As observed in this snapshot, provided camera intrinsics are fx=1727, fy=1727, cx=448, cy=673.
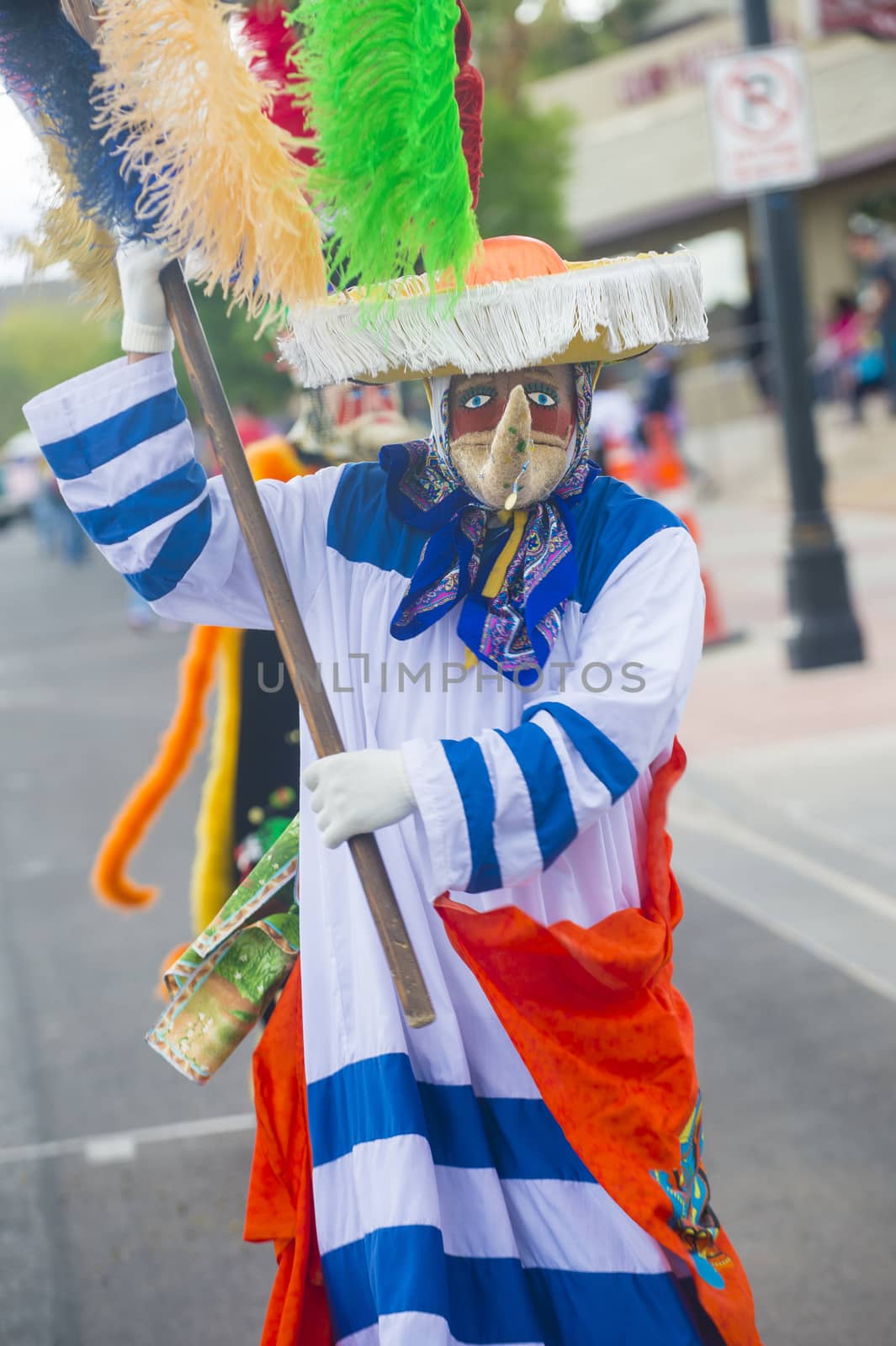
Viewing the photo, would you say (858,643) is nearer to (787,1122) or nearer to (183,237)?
(787,1122)

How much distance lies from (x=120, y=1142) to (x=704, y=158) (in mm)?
29265

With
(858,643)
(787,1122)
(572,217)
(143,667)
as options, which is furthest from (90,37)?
(572,217)

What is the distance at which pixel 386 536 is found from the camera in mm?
2619

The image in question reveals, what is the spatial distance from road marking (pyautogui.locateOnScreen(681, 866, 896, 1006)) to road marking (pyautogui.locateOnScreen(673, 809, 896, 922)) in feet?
0.99

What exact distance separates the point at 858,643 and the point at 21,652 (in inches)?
359

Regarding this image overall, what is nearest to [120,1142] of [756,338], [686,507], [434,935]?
[434,935]

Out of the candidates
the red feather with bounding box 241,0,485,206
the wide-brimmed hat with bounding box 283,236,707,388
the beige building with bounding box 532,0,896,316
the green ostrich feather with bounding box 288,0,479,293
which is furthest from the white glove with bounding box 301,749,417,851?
the beige building with bounding box 532,0,896,316

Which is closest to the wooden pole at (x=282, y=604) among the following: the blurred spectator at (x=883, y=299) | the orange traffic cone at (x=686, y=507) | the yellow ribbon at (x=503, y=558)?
the yellow ribbon at (x=503, y=558)

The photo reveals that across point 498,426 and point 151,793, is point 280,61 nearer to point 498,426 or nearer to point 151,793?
point 498,426

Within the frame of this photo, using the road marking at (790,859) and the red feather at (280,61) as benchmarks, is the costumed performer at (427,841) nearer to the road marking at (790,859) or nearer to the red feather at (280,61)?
the red feather at (280,61)

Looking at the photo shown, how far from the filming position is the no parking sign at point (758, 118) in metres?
8.91

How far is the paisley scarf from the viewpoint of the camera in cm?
246

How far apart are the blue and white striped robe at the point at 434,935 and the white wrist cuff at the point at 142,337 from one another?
4cm

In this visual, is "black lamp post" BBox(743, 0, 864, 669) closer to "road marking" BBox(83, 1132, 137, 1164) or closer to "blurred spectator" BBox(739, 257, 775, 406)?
"road marking" BBox(83, 1132, 137, 1164)
